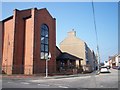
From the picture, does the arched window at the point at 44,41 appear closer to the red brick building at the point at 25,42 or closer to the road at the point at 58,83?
the red brick building at the point at 25,42

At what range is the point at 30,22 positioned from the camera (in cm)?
3541

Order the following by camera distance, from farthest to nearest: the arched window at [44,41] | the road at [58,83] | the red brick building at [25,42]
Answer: the arched window at [44,41] → the red brick building at [25,42] → the road at [58,83]

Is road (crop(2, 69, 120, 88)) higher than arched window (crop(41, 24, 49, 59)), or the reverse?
arched window (crop(41, 24, 49, 59))

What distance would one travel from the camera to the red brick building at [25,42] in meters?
33.5

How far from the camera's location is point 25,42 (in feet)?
116

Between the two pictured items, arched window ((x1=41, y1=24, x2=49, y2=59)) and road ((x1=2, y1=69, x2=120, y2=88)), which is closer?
road ((x1=2, y1=69, x2=120, y2=88))

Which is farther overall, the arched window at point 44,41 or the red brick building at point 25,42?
the arched window at point 44,41

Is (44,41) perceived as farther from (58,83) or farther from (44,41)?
(58,83)

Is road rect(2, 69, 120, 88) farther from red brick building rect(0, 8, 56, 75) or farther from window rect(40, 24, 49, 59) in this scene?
window rect(40, 24, 49, 59)

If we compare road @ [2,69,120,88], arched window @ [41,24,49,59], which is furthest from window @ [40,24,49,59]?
road @ [2,69,120,88]

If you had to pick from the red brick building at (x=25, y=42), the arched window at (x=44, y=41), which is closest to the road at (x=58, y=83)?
the red brick building at (x=25, y=42)

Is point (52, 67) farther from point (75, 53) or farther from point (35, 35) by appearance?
point (75, 53)

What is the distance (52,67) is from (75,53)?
24.7m

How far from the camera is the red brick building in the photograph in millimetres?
33531
